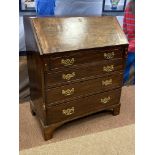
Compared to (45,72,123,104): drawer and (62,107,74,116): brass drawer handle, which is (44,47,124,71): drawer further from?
(62,107,74,116): brass drawer handle

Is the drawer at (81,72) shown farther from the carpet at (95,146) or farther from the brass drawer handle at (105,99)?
the carpet at (95,146)

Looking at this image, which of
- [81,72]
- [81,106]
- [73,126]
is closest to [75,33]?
[81,72]

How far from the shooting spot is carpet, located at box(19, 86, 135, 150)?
7.02 feet

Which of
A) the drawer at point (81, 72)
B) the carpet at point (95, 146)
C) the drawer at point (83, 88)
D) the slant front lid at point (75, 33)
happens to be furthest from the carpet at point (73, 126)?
the slant front lid at point (75, 33)

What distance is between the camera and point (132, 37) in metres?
2.92

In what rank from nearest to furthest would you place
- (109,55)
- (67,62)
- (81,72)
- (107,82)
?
1. (67,62)
2. (81,72)
3. (109,55)
4. (107,82)

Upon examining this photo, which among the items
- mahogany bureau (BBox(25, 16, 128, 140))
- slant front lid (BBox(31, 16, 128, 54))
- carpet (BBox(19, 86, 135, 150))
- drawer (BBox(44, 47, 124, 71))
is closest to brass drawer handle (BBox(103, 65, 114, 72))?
mahogany bureau (BBox(25, 16, 128, 140))

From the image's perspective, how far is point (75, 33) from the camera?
197cm

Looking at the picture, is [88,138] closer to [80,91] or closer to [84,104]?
[84,104]

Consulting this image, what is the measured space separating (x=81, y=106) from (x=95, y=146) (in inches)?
16.9

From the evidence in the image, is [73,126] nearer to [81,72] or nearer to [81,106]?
[81,106]

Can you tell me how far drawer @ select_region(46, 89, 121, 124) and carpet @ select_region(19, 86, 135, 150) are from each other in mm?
191
